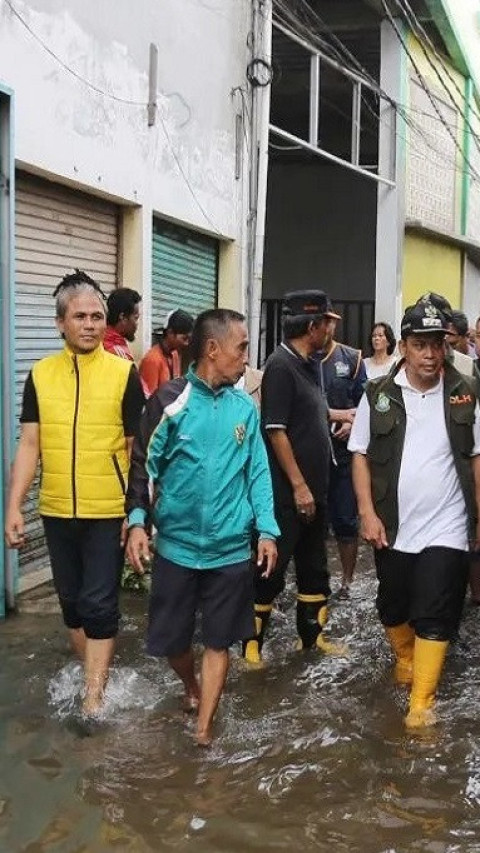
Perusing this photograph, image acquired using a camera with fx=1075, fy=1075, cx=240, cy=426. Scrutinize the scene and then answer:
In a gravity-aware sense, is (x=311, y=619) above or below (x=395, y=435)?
below

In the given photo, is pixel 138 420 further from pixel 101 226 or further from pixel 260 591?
pixel 101 226

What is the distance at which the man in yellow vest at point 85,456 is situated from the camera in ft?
15.0

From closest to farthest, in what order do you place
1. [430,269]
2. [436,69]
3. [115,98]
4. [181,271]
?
1. [115,98]
2. [181,271]
3. [436,69]
4. [430,269]

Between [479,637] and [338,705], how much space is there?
62.6 inches

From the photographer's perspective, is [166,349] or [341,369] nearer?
[341,369]

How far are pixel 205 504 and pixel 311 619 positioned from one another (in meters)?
1.63

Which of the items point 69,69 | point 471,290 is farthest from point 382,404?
point 471,290

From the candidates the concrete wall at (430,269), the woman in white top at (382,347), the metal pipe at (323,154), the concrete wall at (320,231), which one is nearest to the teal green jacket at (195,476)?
the woman in white top at (382,347)

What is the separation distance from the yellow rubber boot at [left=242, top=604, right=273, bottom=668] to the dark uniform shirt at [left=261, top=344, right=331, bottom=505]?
59cm

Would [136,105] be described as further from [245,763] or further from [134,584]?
[245,763]

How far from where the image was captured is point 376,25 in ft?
47.2

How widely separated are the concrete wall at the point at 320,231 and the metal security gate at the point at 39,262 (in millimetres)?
11087

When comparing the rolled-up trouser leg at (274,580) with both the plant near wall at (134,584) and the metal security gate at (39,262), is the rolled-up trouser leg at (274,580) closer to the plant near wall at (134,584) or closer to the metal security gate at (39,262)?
the plant near wall at (134,584)

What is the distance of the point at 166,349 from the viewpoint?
24.4 feet
